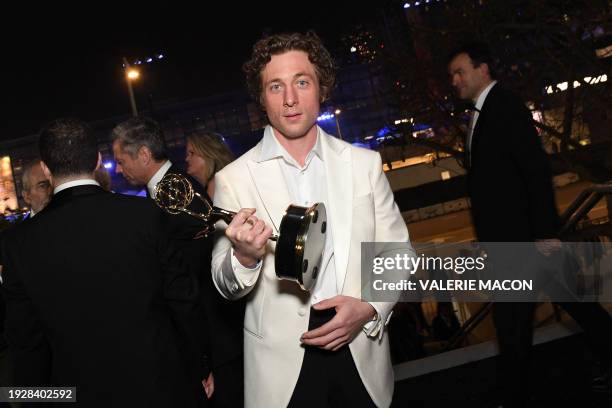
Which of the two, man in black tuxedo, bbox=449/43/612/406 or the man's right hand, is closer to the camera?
the man's right hand

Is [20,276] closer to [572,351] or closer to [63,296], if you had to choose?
[63,296]

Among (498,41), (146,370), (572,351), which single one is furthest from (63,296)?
(498,41)

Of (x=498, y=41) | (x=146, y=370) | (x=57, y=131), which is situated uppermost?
(x=498, y=41)

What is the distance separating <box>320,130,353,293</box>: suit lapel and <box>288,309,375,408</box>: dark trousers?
0.22 meters

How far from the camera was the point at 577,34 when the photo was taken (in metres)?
6.32

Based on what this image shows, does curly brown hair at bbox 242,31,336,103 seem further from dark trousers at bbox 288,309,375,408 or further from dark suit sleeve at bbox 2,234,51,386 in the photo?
dark suit sleeve at bbox 2,234,51,386

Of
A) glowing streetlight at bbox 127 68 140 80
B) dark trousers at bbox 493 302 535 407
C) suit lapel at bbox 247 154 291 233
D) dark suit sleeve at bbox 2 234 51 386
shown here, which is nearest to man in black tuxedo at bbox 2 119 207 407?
dark suit sleeve at bbox 2 234 51 386

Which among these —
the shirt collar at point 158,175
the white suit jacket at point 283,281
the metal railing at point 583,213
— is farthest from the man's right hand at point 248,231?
the metal railing at point 583,213

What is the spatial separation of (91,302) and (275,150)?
105 cm

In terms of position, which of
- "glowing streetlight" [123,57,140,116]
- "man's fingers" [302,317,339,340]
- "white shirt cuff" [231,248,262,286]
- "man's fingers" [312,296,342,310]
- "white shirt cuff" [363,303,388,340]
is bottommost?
"white shirt cuff" [363,303,388,340]

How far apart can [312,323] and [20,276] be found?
50.3 inches

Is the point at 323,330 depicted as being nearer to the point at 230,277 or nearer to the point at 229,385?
the point at 230,277

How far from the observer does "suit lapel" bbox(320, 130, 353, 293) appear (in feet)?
6.17

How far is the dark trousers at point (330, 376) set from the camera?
1.87 metres
